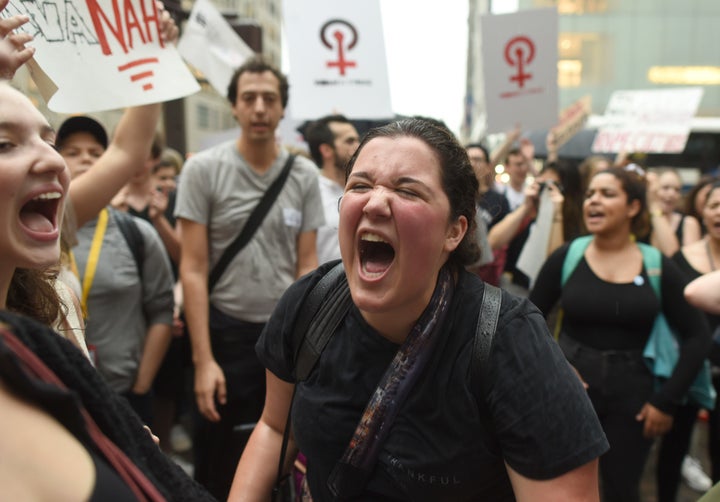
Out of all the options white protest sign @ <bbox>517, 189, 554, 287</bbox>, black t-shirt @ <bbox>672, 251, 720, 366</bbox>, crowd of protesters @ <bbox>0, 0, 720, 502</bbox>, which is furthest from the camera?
white protest sign @ <bbox>517, 189, 554, 287</bbox>

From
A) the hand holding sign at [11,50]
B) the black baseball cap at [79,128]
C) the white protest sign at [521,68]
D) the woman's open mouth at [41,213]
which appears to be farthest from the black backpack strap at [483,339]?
the white protest sign at [521,68]

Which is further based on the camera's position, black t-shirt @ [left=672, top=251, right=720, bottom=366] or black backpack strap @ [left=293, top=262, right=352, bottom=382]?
black t-shirt @ [left=672, top=251, right=720, bottom=366]

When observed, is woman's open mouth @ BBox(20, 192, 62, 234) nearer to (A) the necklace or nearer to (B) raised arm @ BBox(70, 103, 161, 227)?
(B) raised arm @ BBox(70, 103, 161, 227)

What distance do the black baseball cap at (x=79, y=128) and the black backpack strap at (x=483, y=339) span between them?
7.97ft

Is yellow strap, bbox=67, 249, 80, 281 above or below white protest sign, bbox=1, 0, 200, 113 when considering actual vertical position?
below

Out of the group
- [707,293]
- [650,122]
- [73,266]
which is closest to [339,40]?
[73,266]

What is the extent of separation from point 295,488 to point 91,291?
137 cm

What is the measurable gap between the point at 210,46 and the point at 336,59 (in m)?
0.96

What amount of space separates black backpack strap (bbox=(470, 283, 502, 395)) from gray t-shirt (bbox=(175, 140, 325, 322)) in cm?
189

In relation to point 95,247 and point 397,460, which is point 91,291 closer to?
point 95,247

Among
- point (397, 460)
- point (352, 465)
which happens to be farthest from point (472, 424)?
point (352, 465)

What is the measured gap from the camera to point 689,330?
3.40 metres

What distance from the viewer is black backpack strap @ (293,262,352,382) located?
76.4 inches

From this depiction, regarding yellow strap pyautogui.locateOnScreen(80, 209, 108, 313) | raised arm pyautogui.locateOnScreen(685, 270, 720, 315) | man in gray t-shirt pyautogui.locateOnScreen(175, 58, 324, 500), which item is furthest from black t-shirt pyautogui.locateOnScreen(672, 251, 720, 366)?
yellow strap pyautogui.locateOnScreen(80, 209, 108, 313)
